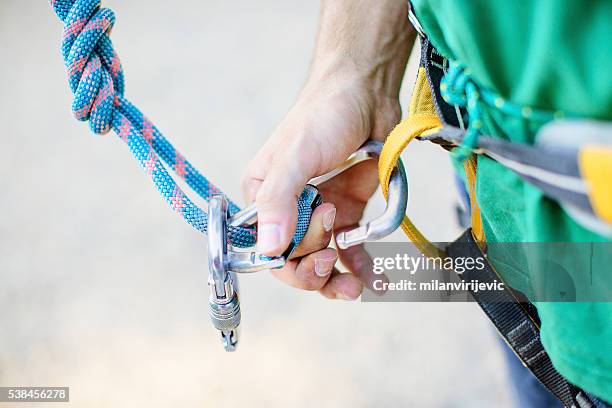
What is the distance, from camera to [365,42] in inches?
27.2

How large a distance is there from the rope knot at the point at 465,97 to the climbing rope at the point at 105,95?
0.61 feet

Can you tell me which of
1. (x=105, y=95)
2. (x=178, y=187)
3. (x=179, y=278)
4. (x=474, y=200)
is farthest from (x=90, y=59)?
(x=179, y=278)

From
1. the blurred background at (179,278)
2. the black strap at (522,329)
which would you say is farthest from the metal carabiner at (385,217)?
the blurred background at (179,278)

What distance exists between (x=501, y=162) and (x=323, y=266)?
254mm

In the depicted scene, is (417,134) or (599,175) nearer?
(599,175)

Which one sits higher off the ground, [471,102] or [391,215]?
[471,102]

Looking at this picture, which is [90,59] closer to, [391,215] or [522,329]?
[391,215]

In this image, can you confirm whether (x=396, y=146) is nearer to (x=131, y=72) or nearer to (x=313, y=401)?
(x=313, y=401)

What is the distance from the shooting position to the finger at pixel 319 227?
0.60 meters

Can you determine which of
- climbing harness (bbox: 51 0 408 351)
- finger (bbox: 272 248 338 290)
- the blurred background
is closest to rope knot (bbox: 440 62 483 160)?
climbing harness (bbox: 51 0 408 351)

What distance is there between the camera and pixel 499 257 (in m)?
0.55

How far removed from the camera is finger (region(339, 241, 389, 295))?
761mm

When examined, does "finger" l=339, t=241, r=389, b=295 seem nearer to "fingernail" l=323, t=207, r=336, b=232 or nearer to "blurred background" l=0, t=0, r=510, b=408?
"fingernail" l=323, t=207, r=336, b=232

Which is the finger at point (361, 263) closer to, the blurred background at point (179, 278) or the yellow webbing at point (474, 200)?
the yellow webbing at point (474, 200)
